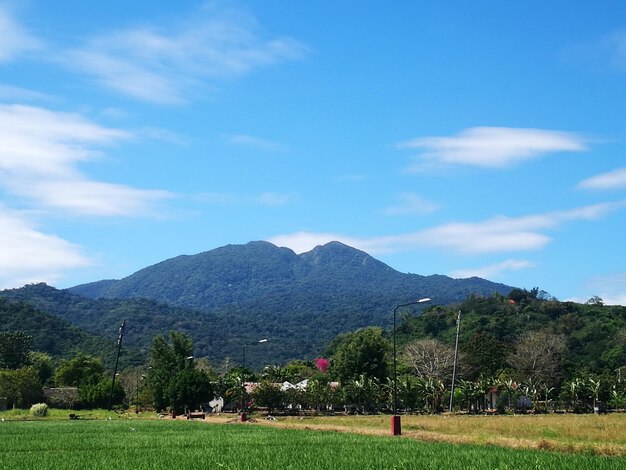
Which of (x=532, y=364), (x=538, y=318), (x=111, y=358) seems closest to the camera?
(x=532, y=364)

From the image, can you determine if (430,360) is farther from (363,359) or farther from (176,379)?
(176,379)

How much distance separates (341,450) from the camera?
99.0 ft

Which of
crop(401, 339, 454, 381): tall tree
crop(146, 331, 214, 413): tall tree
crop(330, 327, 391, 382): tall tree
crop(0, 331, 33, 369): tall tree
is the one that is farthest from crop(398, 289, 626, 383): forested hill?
crop(0, 331, 33, 369): tall tree

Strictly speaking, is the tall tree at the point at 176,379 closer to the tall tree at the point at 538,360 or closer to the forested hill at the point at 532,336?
the forested hill at the point at 532,336

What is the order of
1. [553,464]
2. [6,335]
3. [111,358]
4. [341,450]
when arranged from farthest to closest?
[111,358] < [6,335] < [341,450] < [553,464]

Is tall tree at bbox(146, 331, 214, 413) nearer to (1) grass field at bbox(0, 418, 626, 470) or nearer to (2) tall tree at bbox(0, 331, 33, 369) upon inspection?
(2) tall tree at bbox(0, 331, 33, 369)

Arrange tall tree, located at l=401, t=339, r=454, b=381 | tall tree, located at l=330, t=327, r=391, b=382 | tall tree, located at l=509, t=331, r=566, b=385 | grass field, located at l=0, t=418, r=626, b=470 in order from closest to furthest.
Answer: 1. grass field, located at l=0, t=418, r=626, b=470
2. tall tree, located at l=330, t=327, r=391, b=382
3. tall tree, located at l=401, t=339, r=454, b=381
4. tall tree, located at l=509, t=331, r=566, b=385

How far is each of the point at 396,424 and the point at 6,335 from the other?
386ft

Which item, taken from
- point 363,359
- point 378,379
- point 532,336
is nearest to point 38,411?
point 378,379

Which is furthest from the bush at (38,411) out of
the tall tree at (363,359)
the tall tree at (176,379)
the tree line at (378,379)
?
the tall tree at (363,359)

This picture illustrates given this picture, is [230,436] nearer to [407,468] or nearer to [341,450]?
[341,450]

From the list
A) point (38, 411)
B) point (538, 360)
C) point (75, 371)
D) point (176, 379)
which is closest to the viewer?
point (38, 411)

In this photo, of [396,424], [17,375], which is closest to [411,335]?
[17,375]

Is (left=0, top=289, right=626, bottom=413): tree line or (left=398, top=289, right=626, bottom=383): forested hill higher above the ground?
(left=398, top=289, right=626, bottom=383): forested hill
